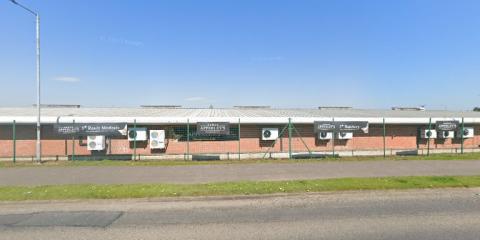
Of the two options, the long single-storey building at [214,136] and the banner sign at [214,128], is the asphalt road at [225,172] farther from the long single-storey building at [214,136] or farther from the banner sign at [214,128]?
the long single-storey building at [214,136]

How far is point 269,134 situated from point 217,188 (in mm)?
9005

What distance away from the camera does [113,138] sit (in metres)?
16.7

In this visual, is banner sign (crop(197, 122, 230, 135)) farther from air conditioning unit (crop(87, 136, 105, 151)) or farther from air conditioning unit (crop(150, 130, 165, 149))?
air conditioning unit (crop(87, 136, 105, 151))

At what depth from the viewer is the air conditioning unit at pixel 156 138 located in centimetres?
1652

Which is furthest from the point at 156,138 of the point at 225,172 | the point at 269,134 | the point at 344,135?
the point at 344,135

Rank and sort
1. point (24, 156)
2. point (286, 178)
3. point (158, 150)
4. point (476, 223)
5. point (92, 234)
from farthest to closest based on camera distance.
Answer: point (158, 150) → point (24, 156) → point (286, 178) → point (476, 223) → point (92, 234)

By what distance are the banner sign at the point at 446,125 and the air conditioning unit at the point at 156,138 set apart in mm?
14109

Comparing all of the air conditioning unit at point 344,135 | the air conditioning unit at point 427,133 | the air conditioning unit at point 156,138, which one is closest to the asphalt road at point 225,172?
the air conditioning unit at point 156,138

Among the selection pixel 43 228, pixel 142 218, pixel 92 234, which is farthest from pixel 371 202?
pixel 43 228

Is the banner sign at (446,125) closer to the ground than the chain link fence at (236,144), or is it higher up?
higher up

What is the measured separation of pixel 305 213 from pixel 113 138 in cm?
1257

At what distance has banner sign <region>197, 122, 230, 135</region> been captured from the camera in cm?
1603

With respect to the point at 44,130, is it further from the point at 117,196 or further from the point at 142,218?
the point at 142,218

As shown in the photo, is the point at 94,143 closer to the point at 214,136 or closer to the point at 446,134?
the point at 214,136
